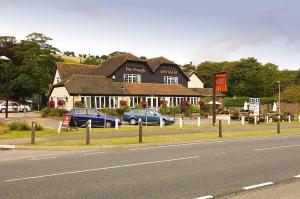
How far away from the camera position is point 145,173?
12.4 m

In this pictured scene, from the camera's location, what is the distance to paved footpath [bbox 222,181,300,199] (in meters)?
9.35

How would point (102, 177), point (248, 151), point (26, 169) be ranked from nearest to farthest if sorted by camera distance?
point (102, 177)
point (26, 169)
point (248, 151)

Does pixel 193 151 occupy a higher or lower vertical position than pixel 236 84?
lower

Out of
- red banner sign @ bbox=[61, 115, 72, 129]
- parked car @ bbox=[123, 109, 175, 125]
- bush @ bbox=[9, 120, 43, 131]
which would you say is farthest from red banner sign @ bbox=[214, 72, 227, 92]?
bush @ bbox=[9, 120, 43, 131]

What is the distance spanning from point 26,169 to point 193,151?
731 centimetres

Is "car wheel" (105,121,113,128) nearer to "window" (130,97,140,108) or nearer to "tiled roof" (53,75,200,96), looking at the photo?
"tiled roof" (53,75,200,96)

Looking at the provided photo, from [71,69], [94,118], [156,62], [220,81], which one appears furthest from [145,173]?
[156,62]

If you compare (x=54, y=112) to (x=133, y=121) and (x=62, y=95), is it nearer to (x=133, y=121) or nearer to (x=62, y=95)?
(x=62, y=95)

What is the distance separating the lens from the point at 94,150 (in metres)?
19.6

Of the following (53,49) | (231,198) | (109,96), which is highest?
(53,49)

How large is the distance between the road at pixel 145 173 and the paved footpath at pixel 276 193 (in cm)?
44

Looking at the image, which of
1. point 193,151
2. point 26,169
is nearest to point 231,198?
point 26,169

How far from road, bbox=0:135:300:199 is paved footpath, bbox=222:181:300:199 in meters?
0.44

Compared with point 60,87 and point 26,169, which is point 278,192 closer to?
point 26,169
